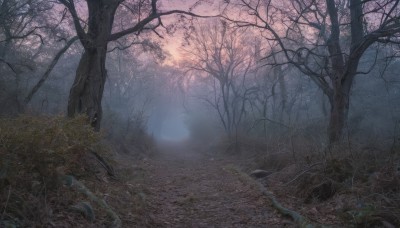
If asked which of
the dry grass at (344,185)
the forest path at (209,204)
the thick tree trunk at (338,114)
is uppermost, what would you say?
the thick tree trunk at (338,114)

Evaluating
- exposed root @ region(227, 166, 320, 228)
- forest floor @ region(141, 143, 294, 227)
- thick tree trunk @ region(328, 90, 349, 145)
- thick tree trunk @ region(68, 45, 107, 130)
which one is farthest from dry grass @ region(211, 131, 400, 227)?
thick tree trunk @ region(68, 45, 107, 130)

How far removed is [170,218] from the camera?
7555mm

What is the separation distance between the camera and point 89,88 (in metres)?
12.1

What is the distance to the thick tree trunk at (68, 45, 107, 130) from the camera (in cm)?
1203

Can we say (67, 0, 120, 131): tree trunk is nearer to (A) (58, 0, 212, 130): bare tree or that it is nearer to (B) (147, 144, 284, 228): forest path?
(A) (58, 0, 212, 130): bare tree

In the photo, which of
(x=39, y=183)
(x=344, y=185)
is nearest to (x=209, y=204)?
(x=344, y=185)

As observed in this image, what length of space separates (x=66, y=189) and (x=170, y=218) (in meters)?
2.19

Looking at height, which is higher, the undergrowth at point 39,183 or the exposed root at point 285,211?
the undergrowth at point 39,183

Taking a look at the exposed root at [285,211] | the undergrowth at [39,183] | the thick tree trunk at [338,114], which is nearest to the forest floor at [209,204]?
the exposed root at [285,211]

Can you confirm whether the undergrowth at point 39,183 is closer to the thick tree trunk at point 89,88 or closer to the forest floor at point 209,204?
the forest floor at point 209,204

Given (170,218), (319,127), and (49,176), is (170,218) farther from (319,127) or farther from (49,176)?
(319,127)

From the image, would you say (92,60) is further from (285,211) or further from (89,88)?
(285,211)

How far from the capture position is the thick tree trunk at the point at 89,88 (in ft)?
39.5

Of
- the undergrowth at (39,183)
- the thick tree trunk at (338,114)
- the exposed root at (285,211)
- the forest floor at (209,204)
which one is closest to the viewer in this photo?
the undergrowth at (39,183)
